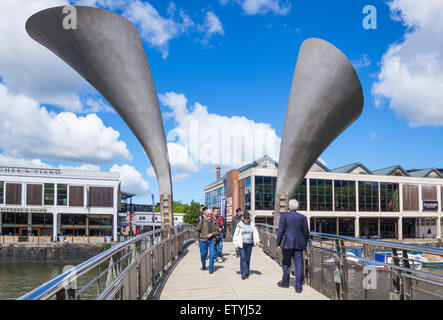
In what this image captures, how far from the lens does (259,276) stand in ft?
25.5

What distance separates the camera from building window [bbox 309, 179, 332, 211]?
47656 mm

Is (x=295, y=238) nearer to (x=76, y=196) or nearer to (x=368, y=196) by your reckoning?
(x=368, y=196)

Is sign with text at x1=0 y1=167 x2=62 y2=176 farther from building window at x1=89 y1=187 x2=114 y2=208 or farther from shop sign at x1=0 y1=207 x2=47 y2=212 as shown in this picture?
building window at x1=89 y1=187 x2=114 y2=208

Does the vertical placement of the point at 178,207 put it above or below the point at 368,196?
below

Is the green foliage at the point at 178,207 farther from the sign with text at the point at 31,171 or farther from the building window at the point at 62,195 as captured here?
the building window at the point at 62,195

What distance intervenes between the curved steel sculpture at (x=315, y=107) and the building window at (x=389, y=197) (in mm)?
43752

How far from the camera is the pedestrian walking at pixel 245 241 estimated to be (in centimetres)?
743

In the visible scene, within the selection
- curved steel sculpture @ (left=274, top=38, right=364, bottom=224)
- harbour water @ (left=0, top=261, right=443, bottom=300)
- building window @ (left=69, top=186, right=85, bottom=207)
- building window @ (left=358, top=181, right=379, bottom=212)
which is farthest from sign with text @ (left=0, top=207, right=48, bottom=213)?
curved steel sculpture @ (left=274, top=38, right=364, bottom=224)

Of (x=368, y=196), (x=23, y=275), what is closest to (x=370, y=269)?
(x=23, y=275)

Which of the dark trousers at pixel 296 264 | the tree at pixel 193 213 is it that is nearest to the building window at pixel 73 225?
the tree at pixel 193 213

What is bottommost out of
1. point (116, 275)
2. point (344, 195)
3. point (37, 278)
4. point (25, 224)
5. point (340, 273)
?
point (37, 278)

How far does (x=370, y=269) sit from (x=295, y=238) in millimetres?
1607
